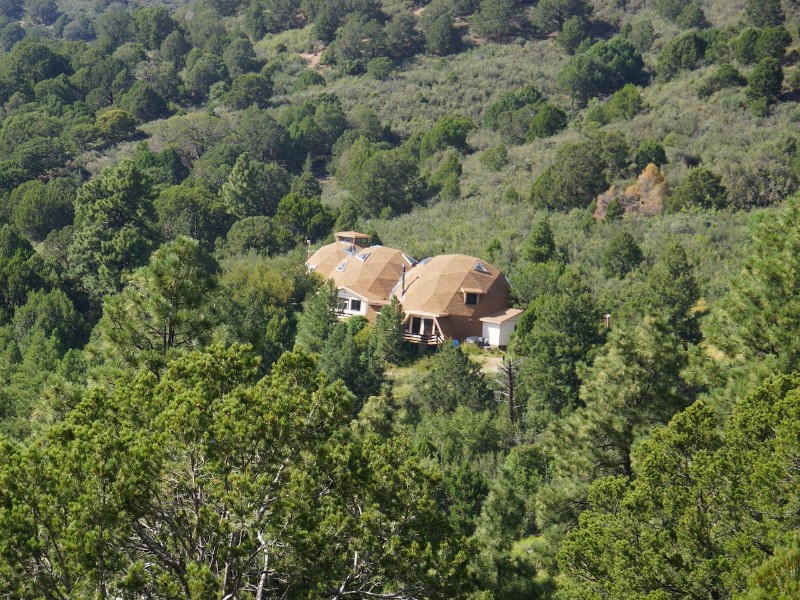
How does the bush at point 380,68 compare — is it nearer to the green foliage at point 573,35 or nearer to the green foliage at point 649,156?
the green foliage at point 573,35

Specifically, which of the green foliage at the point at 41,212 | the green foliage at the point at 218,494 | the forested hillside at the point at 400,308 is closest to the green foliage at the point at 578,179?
the forested hillside at the point at 400,308

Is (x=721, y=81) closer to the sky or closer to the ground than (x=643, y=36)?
closer to the sky

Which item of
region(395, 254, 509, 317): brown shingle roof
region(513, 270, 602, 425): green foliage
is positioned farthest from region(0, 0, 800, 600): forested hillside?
region(395, 254, 509, 317): brown shingle roof

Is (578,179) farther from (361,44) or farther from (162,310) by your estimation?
(361,44)

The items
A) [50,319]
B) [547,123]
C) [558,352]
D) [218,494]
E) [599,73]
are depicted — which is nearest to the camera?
[218,494]

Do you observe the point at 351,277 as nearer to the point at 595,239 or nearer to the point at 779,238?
the point at 595,239

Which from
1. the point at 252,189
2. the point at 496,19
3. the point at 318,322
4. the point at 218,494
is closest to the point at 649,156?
the point at 318,322

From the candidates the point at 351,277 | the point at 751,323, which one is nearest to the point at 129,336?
the point at 751,323
